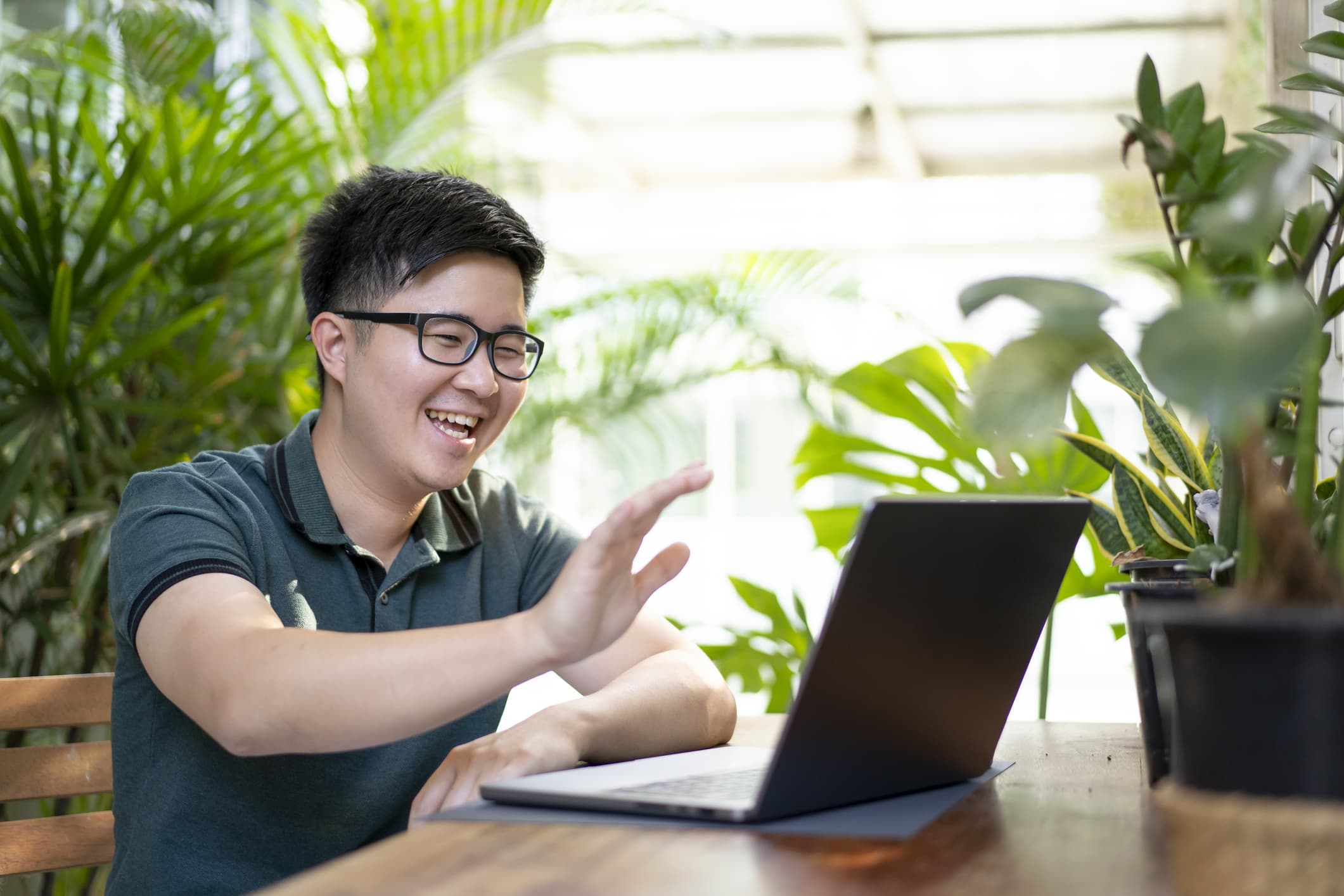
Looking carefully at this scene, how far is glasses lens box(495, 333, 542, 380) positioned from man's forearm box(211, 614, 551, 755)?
1.65ft

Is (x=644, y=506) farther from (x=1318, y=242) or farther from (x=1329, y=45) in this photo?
Result: (x=1329, y=45)

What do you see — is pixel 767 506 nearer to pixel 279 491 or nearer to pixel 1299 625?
pixel 279 491

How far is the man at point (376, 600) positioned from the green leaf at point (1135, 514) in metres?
0.39

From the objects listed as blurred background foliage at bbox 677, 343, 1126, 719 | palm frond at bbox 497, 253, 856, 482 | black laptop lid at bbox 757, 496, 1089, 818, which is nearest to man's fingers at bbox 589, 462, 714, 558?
black laptop lid at bbox 757, 496, 1089, 818

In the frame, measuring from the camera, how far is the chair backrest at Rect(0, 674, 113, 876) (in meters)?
1.19

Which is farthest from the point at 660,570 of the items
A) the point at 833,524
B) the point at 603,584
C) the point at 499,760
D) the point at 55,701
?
the point at 833,524

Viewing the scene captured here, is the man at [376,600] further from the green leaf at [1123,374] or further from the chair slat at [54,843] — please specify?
the green leaf at [1123,374]

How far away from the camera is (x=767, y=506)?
7.93 m

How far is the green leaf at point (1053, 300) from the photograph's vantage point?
596 mm

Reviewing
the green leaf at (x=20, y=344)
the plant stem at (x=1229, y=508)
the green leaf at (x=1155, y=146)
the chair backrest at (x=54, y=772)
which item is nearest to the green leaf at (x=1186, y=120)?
the green leaf at (x=1155, y=146)

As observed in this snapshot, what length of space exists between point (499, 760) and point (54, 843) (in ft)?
1.94

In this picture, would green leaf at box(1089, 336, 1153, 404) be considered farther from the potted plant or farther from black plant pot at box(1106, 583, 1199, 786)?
the potted plant

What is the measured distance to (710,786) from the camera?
0.86 meters

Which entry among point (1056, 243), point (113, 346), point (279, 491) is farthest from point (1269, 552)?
point (1056, 243)
